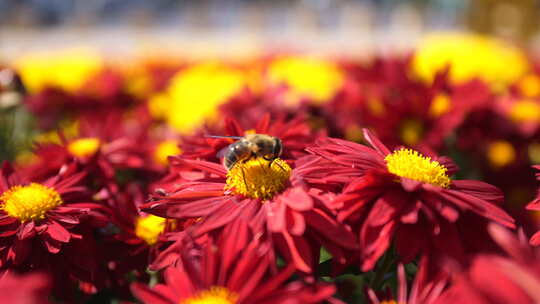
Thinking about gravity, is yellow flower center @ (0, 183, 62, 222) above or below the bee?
below

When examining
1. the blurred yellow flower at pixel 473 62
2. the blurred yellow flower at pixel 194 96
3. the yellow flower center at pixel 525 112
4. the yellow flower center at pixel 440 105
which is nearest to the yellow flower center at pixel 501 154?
the yellow flower center at pixel 525 112

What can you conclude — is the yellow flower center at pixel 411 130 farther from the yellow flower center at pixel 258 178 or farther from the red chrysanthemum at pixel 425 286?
the red chrysanthemum at pixel 425 286

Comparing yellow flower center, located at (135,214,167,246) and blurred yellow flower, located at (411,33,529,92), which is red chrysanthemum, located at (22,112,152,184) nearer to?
yellow flower center, located at (135,214,167,246)

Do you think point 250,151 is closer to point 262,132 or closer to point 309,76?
point 262,132

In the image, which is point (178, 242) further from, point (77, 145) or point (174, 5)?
point (174, 5)

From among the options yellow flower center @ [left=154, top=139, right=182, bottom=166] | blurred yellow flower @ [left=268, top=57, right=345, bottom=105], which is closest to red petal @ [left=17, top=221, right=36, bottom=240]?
yellow flower center @ [left=154, top=139, right=182, bottom=166]

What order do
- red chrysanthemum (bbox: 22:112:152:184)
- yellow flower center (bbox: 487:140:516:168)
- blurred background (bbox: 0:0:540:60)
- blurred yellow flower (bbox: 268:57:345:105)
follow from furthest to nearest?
blurred background (bbox: 0:0:540:60), blurred yellow flower (bbox: 268:57:345:105), yellow flower center (bbox: 487:140:516:168), red chrysanthemum (bbox: 22:112:152:184)

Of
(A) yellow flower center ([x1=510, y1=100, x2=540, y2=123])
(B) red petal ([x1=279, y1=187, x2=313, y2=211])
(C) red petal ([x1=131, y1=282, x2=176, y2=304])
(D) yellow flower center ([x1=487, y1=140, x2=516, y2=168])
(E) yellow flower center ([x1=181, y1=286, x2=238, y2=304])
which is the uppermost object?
(B) red petal ([x1=279, y1=187, x2=313, y2=211])

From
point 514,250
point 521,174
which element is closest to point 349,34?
point 521,174
